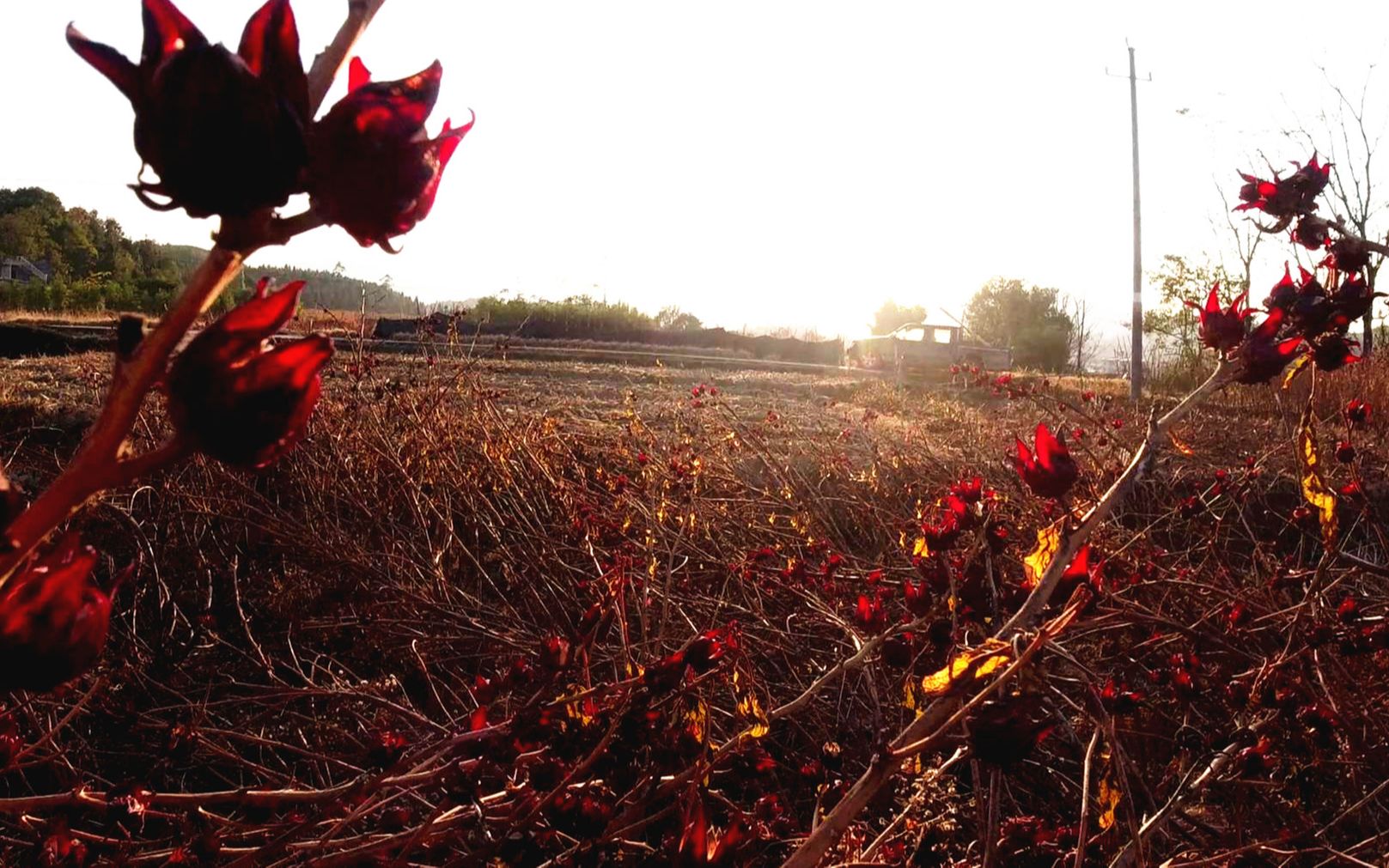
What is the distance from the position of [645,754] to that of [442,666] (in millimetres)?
1516

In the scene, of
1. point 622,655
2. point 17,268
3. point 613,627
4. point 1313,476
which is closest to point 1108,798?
point 1313,476

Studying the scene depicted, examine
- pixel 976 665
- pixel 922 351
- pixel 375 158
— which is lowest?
pixel 976 665

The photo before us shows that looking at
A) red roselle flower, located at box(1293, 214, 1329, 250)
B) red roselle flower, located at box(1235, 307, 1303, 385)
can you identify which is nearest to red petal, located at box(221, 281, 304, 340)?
red roselle flower, located at box(1235, 307, 1303, 385)

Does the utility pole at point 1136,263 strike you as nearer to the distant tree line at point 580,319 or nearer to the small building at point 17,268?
the distant tree line at point 580,319

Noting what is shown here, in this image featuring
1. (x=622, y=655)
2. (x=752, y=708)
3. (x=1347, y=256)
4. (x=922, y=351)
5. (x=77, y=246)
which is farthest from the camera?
(x=77, y=246)

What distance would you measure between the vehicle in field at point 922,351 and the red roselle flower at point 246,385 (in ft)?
50.6

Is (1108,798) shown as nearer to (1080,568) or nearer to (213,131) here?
(1080,568)

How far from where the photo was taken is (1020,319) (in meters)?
34.2

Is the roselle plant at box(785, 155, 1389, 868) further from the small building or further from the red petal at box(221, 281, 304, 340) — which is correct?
the small building

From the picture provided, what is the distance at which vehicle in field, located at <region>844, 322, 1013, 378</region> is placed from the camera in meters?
17.3

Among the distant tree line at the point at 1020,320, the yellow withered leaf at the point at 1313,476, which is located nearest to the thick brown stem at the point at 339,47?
the yellow withered leaf at the point at 1313,476

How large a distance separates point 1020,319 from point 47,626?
Answer: 36164 mm

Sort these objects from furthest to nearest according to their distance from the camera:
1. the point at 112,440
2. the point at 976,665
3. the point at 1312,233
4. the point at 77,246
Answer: the point at 77,246, the point at 1312,233, the point at 976,665, the point at 112,440

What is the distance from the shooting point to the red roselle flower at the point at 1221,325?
1084 mm
